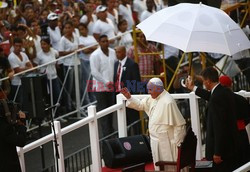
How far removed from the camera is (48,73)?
17.5 m

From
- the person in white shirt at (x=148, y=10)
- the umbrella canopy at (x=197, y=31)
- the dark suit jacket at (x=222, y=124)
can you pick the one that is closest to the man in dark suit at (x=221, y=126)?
the dark suit jacket at (x=222, y=124)

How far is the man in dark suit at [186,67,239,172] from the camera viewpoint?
10836 millimetres

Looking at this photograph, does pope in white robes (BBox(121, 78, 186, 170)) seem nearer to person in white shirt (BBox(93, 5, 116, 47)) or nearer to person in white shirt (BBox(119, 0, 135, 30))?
person in white shirt (BBox(93, 5, 116, 47))

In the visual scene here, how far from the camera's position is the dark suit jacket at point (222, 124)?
35.6 feet

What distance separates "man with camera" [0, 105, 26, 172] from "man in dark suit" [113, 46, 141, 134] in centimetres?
513

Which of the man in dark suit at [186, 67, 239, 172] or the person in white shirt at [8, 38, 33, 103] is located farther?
the person in white shirt at [8, 38, 33, 103]

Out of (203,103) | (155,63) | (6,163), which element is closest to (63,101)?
(155,63)

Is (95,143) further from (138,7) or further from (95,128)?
(138,7)

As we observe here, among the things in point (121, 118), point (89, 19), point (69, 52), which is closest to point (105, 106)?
point (121, 118)

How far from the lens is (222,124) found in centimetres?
1083

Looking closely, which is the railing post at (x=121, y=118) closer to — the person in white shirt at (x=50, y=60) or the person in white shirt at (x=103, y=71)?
the person in white shirt at (x=103, y=71)

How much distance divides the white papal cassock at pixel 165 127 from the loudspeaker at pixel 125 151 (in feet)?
3.00

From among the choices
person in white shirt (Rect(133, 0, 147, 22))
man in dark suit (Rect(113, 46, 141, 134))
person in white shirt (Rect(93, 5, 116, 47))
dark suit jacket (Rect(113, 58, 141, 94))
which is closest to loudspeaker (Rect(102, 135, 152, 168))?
man in dark suit (Rect(113, 46, 141, 134))

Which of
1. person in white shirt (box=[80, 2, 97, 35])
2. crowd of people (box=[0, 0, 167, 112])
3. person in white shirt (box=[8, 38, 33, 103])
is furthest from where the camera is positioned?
person in white shirt (box=[80, 2, 97, 35])
